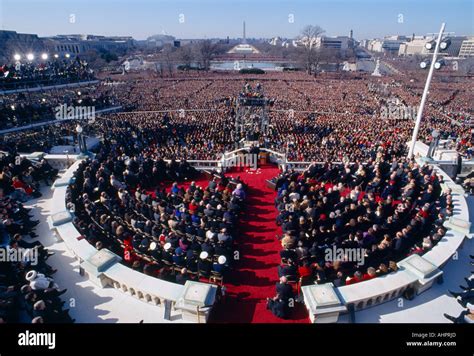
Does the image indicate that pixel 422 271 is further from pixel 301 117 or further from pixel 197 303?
pixel 301 117

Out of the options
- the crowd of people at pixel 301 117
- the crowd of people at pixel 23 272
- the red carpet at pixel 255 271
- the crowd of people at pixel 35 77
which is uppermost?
the crowd of people at pixel 35 77

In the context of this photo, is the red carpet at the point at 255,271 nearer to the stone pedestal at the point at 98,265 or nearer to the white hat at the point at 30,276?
the stone pedestal at the point at 98,265

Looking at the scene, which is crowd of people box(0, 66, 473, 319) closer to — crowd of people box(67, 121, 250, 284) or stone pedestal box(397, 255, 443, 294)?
crowd of people box(67, 121, 250, 284)

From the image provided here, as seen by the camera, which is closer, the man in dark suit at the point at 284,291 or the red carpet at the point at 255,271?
the man in dark suit at the point at 284,291

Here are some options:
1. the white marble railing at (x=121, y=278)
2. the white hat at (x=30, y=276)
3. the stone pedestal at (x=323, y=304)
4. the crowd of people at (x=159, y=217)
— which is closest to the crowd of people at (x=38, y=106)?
the crowd of people at (x=159, y=217)

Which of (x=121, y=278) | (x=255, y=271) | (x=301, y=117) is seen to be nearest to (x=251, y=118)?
(x=301, y=117)

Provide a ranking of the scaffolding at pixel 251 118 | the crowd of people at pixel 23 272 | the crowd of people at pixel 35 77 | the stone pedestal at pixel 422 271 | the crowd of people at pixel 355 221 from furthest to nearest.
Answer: the scaffolding at pixel 251 118
the crowd of people at pixel 35 77
the crowd of people at pixel 355 221
the stone pedestal at pixel 422 271
the crowd of people at pixel 23 272

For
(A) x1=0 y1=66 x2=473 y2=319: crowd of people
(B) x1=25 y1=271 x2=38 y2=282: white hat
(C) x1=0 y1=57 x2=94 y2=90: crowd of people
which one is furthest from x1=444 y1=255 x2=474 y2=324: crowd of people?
(C) x1=0 y1=57 x2=94 y2=90: crowd of people
